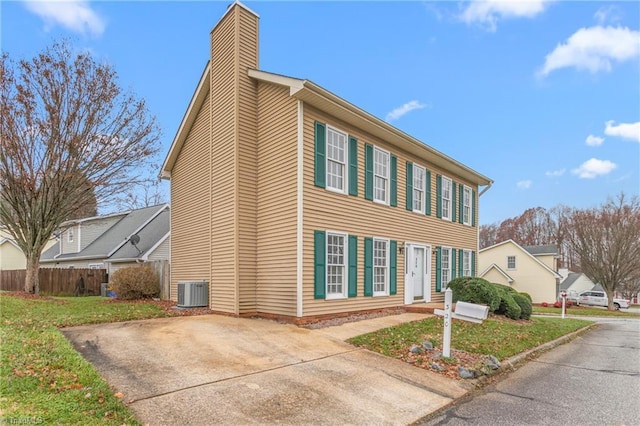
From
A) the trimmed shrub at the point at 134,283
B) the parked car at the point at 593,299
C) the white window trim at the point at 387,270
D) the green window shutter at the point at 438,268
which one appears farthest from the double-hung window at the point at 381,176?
the parked car at the point at 593,299

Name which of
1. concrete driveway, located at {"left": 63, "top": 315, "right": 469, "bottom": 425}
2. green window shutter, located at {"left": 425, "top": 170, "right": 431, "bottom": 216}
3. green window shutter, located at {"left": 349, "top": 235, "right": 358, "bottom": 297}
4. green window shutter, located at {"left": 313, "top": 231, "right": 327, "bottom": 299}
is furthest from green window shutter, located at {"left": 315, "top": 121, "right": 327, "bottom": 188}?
green window shutter, located at {"left": 425, "top": 170, "right": 431, "bottom": 216}

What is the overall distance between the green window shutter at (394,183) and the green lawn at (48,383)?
9.34 m

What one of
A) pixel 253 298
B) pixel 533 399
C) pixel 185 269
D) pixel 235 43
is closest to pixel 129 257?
pixel 185 269

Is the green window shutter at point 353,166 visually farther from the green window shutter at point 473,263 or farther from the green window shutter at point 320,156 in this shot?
the green window shutter at point 473,263

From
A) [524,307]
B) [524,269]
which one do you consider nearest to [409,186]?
[524,307]

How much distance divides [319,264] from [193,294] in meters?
4.41

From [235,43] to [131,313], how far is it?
26.5ft

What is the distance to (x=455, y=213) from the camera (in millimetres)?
16203

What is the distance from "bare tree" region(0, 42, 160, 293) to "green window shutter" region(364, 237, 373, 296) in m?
9.44

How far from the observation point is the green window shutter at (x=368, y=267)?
11188 millimetres

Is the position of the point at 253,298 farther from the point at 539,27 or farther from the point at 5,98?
the point at 539,27

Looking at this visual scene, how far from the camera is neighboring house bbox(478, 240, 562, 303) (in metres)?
31.7

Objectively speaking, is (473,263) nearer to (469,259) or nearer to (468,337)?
(469,259)

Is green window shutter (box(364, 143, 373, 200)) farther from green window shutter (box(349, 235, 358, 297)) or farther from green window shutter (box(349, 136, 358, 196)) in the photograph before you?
green window shutter (box(349, 235, 358, 297))
